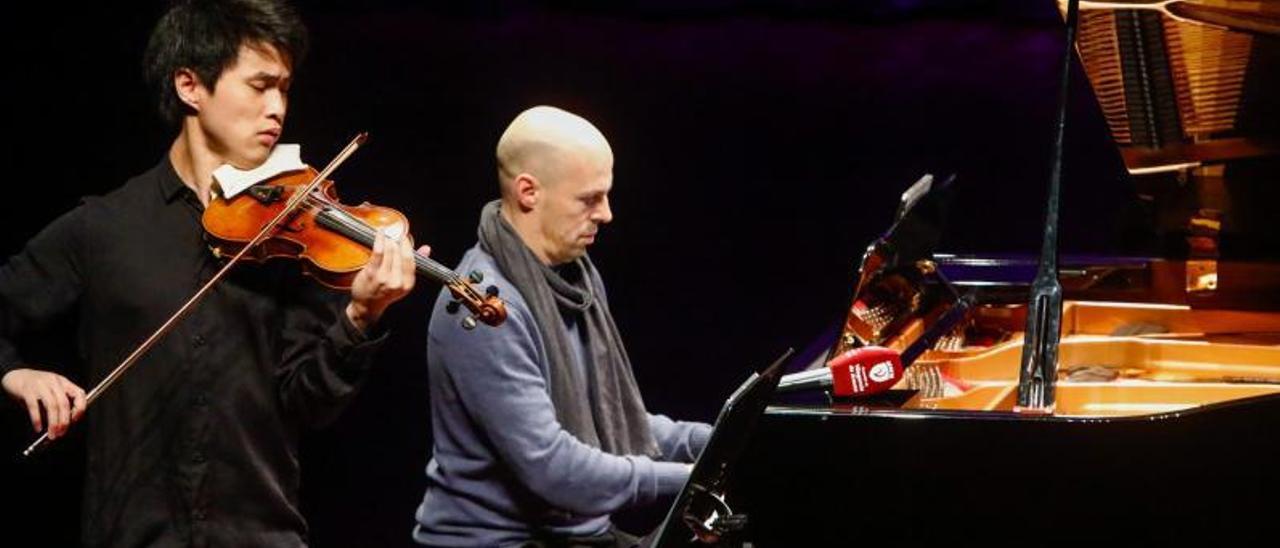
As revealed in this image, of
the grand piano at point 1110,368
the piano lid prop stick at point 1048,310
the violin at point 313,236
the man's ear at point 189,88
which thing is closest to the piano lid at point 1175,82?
the grand piano at point 1110,368

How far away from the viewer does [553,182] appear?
325cm

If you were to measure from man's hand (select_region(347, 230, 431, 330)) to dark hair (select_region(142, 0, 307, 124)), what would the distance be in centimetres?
47

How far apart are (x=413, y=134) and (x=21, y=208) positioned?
1253 mm

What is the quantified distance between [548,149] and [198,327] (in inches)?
28.7

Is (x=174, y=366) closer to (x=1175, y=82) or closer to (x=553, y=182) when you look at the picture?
(x=553, y=182)

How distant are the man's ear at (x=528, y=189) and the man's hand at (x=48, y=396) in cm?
89

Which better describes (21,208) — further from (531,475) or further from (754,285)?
(754,285)

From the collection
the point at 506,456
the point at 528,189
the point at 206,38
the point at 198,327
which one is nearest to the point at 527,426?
the point at 506,456

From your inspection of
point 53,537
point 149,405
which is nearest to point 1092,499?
point 149,405

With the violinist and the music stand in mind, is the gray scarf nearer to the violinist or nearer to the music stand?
the violinist

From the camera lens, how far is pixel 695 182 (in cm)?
550

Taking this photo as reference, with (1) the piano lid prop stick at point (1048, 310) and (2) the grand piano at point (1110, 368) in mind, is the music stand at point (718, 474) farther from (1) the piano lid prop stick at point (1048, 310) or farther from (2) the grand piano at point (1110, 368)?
(1) the piano lid prop stick at point (1048, 310)

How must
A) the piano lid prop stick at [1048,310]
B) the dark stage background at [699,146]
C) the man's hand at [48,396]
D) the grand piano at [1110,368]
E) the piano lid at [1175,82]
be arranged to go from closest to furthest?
the grand piano at [1110,368] → the man's hand at [48,396] → the piano lid prop stick at [1048,310] → the piano lid at [1175,82] → the dark stage background at [699,146]

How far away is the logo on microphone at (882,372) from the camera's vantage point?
8.93 feet
